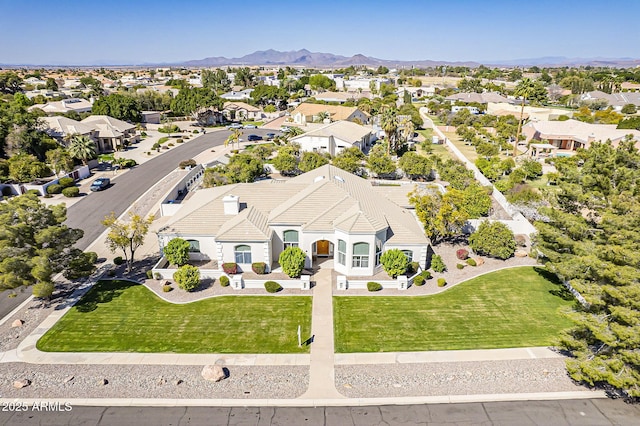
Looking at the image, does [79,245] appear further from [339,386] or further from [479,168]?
[479,168]

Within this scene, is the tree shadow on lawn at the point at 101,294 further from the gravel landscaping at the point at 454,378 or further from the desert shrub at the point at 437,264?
the desert shrub at the point at 437,264

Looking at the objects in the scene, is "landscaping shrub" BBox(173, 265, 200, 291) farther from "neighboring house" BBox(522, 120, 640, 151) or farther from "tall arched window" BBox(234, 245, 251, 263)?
"neighboring house" BBox(522, 120, 640, 151)

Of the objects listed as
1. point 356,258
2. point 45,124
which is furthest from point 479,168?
point 45,124

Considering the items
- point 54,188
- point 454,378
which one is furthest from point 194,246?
point 54,188

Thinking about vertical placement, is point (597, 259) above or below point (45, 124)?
below

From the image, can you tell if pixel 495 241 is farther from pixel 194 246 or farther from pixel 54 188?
pixel 54 188

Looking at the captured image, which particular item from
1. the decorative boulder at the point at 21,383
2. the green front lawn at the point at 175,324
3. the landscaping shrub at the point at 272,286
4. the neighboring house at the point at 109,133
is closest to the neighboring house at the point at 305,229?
the landscaping shrub at the point at 272,286
